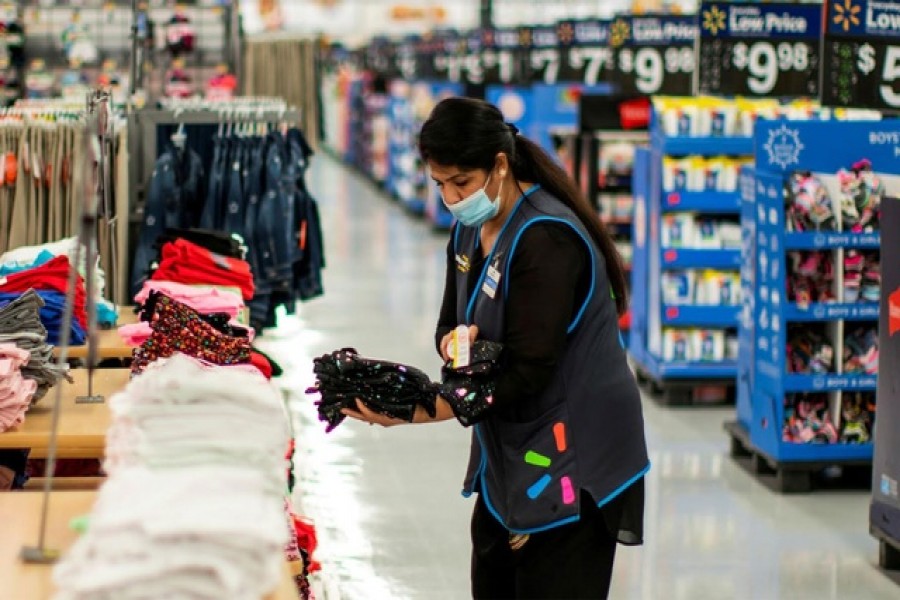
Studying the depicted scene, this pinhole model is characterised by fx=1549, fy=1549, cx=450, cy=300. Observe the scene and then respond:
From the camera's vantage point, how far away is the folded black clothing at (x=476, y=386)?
11.2 ft

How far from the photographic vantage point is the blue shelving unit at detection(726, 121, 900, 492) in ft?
23.7

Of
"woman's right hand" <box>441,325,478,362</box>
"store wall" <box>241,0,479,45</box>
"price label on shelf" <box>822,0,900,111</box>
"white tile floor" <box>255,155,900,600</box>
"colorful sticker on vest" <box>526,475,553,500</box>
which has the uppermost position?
"store wall" <box>241,0,479,45</box>

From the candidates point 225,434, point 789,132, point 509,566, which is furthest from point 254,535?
point 789,132

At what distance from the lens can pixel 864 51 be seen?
7434 millimetres

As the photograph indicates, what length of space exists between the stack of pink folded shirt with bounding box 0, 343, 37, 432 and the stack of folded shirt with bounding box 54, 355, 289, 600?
1.13 meters

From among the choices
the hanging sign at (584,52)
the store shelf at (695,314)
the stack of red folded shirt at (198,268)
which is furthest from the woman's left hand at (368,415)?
the hanging sign at (584,52)

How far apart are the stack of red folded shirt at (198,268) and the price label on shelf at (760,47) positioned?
4.30 metres

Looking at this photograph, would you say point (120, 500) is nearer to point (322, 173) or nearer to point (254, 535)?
point (254, 535)

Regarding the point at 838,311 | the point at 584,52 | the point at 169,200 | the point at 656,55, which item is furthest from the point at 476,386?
the point at 584,52

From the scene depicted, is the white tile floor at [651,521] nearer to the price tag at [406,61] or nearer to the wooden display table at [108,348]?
the wooden display table at [108,348]

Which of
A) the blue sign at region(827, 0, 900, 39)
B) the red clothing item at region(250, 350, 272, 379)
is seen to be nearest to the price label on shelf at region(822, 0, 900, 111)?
the blue sign at region(827, 0, 900, 39)

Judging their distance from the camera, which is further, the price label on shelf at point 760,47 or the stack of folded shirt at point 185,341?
the price label on shelf at point 760,47

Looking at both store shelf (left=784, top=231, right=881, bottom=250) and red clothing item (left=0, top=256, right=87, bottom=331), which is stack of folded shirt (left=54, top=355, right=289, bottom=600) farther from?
store shelf (left=784, top=231, right=881, bottom=250)

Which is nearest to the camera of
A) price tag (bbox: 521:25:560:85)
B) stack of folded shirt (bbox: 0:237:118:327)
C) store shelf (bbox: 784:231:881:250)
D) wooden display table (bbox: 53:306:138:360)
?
wooden display table (bbox: 53:306:138:360)
